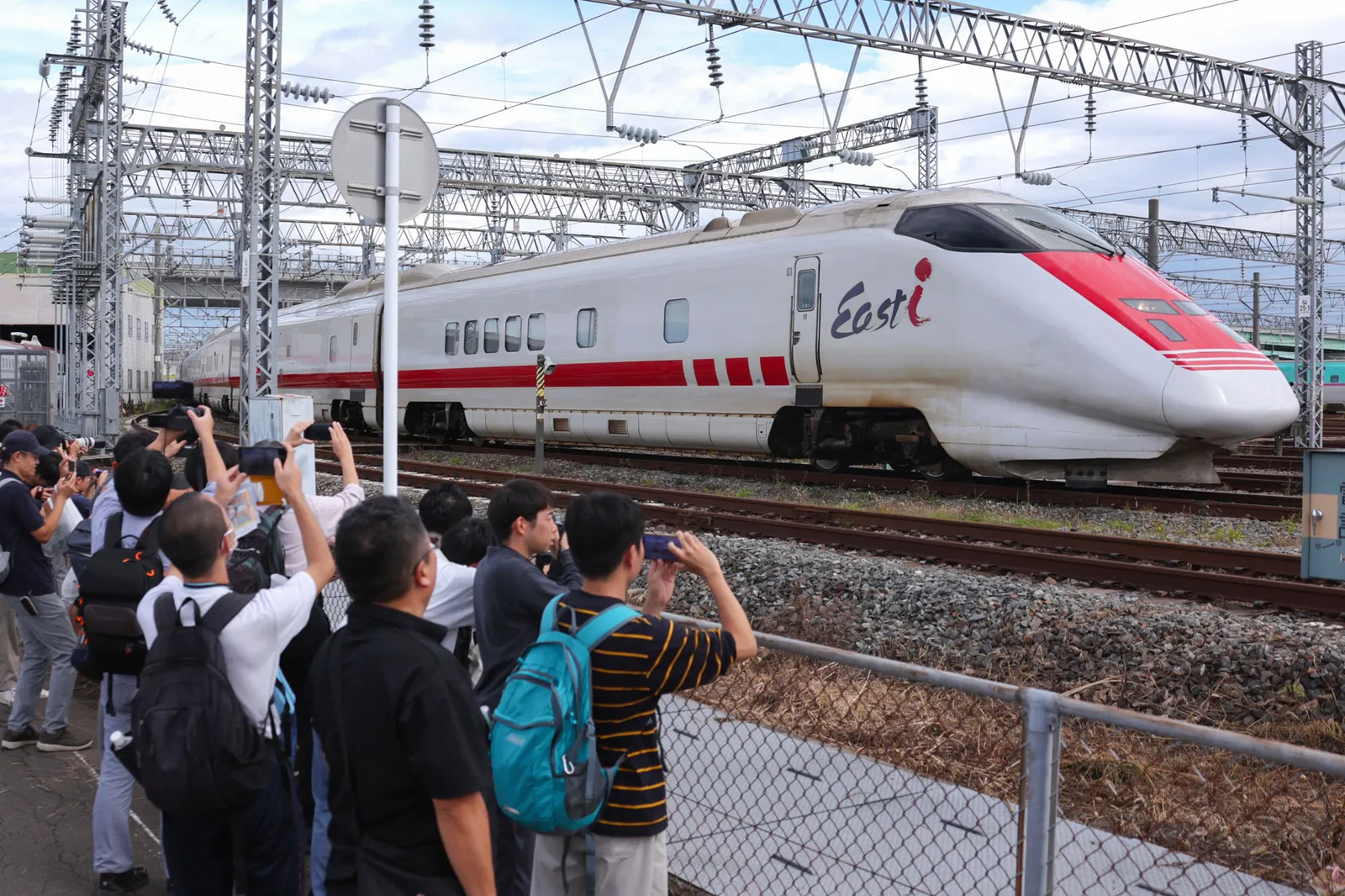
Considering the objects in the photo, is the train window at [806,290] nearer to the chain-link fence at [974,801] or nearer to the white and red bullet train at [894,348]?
the white and red bullet train at [894,348]

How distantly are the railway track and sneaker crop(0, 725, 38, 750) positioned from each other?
6451 millimetres

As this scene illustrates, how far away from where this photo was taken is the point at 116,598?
424 centimetres

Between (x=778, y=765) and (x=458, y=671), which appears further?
(x=778, y=765)

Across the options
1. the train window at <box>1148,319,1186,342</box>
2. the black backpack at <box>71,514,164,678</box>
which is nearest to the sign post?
the black backpack at <box>71,514,164,678</box>

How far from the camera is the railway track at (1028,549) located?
8.26 m

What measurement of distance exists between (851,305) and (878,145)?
22.9 metres

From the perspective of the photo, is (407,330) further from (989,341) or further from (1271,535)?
(1271,535)

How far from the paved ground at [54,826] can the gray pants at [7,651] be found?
0.99 meters

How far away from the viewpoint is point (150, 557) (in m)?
4.36

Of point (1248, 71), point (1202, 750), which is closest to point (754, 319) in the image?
point (1202, 750)

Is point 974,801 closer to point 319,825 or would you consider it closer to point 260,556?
point 319,825

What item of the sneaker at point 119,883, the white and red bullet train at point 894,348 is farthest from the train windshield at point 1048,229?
the sneaker at point 119,883

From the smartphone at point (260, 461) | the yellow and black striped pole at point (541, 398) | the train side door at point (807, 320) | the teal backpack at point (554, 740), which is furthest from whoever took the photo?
the yellow and black striped pole at point (541, 398)

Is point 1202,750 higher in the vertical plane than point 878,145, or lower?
lower
